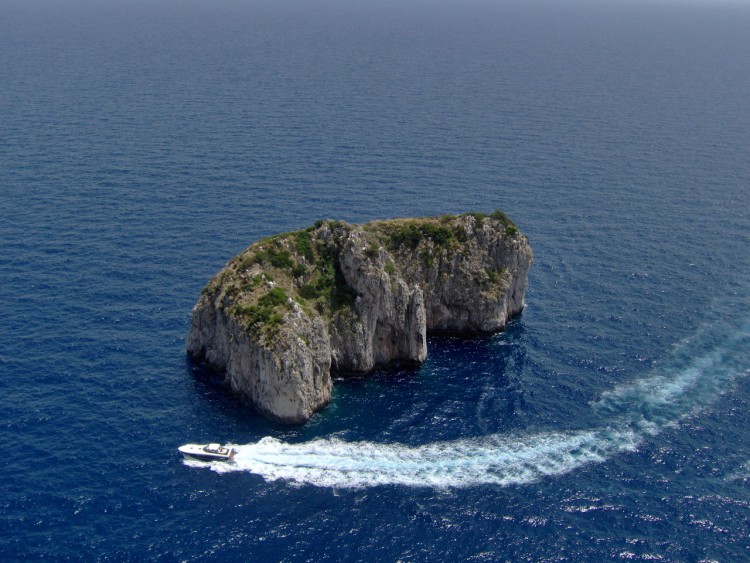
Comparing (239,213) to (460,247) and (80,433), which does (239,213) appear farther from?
(80,433)

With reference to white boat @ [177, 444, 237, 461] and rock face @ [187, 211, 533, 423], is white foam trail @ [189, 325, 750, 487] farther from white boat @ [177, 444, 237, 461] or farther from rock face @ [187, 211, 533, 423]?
rock face @ [187, 211, 533, 423]

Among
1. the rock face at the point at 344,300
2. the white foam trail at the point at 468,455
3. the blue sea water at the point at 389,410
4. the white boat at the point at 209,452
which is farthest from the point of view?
the rock face at the point at 344,300

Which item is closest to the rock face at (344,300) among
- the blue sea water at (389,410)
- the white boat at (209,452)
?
the blue sea water at (389,410)

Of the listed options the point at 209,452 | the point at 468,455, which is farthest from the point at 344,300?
the point at 209,452

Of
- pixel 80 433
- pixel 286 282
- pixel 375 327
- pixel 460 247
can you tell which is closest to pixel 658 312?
pixel 460 247

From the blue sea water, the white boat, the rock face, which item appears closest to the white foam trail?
the blue sea water

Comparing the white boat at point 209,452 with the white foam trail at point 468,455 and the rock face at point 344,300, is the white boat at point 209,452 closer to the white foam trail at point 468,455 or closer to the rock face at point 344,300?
the white foam trail at point 468,455

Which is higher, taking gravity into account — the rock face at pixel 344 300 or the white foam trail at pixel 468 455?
the rock face at pixel 344 300
